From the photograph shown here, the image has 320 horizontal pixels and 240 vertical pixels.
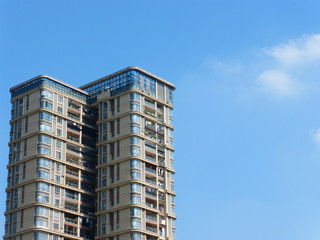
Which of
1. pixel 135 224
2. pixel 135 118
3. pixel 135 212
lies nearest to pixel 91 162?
pixel 135 118

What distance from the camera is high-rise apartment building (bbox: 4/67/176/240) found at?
476ft

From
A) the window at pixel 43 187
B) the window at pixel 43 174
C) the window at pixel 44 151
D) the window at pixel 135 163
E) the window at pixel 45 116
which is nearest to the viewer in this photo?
the window at pixel 43 187

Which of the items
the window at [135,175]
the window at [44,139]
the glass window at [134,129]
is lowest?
the window at [135,175]

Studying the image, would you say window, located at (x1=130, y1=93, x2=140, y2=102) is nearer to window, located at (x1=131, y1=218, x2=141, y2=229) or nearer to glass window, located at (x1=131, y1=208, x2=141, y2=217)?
glass window, located at (x1=131, y1=208, x2=141, y2=217)

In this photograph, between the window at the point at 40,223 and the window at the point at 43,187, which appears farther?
the window at the point at 43,187

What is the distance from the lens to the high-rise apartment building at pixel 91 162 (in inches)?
5714

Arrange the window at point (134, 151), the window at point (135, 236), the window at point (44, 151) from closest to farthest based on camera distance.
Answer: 1. the window at point (135, 236)
2. the window at point (44, 151)
3. the window at point (134, 151)

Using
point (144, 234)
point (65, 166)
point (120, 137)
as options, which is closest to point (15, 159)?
point (65, 166)

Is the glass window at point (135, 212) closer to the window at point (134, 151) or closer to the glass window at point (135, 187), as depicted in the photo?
the glass window at point (135, 187)

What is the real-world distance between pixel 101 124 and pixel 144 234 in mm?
27547

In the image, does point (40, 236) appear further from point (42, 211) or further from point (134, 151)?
point (134, 151)

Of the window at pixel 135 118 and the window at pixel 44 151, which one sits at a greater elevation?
the window at pixel 135 118

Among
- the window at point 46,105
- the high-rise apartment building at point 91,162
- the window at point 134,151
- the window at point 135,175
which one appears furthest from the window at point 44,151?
the window at point 135,175

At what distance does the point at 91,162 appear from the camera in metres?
159
